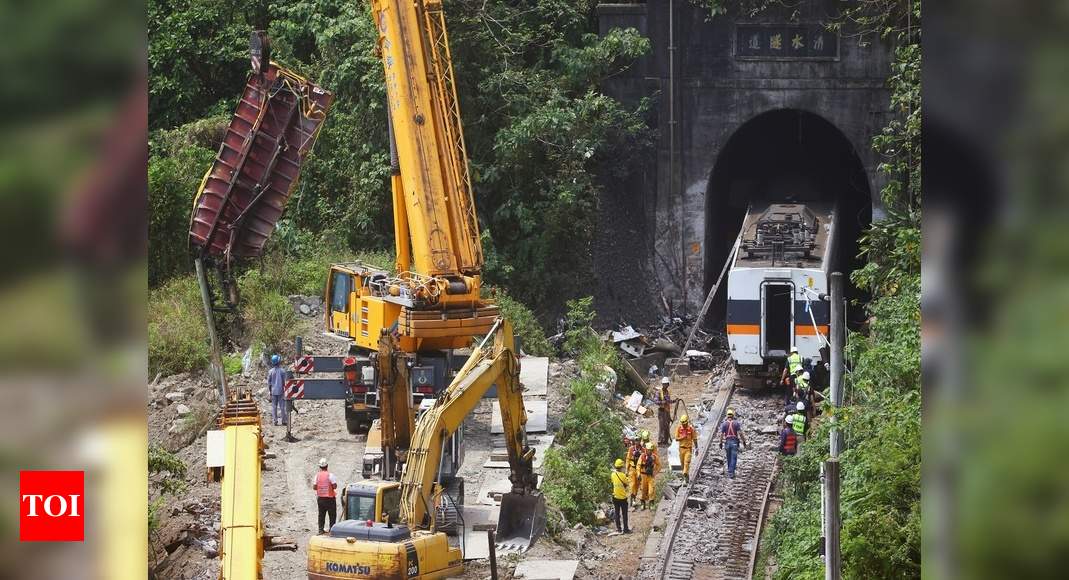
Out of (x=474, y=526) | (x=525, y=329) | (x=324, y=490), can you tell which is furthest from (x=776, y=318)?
(x=324, y=490)

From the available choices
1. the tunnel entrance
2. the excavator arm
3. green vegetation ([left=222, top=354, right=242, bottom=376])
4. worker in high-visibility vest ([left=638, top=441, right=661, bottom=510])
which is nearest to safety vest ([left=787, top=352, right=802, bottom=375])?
worker in high-visibility vest ([left=638, top=441, right=661, bottom=510])

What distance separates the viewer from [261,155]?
23031 mm

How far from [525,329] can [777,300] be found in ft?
18.7

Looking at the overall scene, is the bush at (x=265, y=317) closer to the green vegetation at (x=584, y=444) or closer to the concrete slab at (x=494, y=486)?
the green vegetation at (x=584, y=444)

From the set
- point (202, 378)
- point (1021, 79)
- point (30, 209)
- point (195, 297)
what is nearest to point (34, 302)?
point (30, 209)

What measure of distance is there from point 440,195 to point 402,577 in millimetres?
6628

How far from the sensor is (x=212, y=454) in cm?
1359

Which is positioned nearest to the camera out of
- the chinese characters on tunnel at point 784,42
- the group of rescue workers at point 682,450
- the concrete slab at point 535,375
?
the group of rescue workers at point 682,450

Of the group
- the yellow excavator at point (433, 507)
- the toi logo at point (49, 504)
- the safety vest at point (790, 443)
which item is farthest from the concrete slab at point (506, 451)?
the toi logo at point (49, 504)

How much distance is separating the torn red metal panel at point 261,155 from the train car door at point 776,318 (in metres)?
9.33

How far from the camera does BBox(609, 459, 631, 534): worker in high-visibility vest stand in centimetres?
1861

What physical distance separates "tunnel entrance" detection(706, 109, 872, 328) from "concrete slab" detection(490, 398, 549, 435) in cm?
1034

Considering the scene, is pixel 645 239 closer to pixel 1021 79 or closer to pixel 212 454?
pixel 212 454

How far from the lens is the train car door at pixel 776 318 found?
81.1ft
